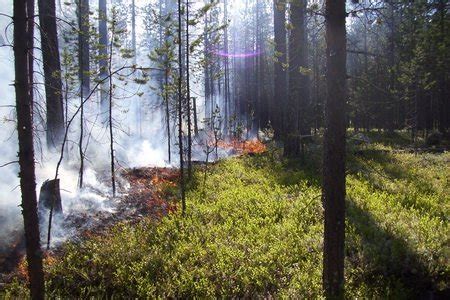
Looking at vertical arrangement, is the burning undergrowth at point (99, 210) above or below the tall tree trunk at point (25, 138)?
below

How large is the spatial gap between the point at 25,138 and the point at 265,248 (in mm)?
4460

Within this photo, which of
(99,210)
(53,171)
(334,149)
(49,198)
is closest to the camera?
(334,149)

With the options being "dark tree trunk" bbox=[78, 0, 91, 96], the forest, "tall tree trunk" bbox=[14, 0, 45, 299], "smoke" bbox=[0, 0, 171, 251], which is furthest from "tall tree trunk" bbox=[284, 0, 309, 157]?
"tall tree trunk" bbox=[14, 0, 45, 299]

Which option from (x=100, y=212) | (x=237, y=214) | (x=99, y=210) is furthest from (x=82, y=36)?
(x=237, y=214)

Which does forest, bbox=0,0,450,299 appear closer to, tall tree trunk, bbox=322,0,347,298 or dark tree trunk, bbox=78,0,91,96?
tall tree trunk, bbox=322,0,347,298

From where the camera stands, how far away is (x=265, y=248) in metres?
7.14

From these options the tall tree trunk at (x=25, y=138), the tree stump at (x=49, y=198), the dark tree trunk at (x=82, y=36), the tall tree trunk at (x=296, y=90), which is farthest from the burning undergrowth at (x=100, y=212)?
the tall tree trunk at (x=296, y=90)

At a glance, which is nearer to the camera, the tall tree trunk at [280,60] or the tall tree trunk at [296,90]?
the tall tree trunk at [296,90]

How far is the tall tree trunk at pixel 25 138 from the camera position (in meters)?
4.55

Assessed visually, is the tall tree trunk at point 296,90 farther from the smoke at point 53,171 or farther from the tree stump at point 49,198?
the tree stump at point 49,198

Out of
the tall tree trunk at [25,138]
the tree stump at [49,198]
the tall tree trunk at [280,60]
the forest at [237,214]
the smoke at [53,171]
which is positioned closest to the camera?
Result: the tall tree trunk at [25,138]

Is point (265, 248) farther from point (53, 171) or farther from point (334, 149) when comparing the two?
point (53, 171)

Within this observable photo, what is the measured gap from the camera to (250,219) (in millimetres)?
8641

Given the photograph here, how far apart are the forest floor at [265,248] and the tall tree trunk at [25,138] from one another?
81.3 inches
